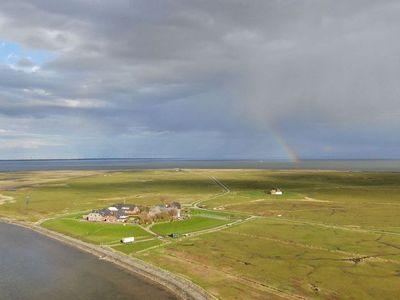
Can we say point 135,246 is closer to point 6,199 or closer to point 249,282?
point 249,282

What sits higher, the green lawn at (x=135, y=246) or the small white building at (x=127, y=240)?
the small white building at (x=127, y=240)

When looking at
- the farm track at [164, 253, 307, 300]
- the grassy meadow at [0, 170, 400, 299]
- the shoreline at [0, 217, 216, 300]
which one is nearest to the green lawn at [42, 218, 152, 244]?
the grassy meadow at [0, 170, 400, 299]

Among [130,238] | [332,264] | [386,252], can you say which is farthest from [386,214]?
[130,238]

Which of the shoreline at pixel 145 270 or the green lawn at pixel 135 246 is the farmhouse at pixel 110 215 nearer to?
the shoreline at pixel 145 270

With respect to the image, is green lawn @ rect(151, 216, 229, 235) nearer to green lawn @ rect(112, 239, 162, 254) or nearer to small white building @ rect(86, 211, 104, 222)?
green lawn @ rect(112, 239, 162, 254)

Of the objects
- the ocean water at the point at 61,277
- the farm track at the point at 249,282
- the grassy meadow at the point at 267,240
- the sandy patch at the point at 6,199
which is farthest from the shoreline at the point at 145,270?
the sandy patch at the point at 6,199

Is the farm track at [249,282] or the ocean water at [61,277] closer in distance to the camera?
the farm track at [249,282]
